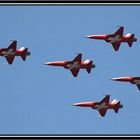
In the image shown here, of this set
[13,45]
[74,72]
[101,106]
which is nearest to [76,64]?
[74,72]

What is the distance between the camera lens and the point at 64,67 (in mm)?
109000

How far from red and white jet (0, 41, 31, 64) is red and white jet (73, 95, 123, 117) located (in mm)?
13716

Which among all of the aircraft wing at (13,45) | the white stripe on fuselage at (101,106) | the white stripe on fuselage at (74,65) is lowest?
the white stripe on fuselage at (101,106)

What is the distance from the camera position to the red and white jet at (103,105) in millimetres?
106062

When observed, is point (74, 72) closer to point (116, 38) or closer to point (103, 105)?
point (103, 105)

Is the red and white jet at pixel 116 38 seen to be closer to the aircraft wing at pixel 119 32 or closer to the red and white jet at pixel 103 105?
Result: the aircraft wing at pixel 119 32

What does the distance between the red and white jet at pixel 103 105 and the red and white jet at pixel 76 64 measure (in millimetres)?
5821

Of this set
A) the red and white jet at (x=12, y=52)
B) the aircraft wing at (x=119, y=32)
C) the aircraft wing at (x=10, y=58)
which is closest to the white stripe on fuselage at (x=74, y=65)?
the red and white jet at (x=12, y=52)

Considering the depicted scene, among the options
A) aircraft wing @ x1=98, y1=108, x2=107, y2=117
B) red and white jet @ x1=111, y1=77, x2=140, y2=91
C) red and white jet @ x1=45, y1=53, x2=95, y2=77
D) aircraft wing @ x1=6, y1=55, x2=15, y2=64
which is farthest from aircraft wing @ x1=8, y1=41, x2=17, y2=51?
aircraft wing @ x1=98, y1=108, x2=107, y2=117
